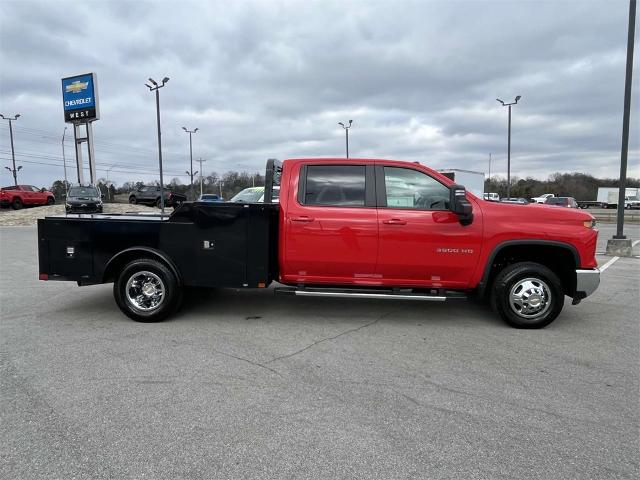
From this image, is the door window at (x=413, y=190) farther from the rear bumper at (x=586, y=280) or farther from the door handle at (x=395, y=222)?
the rear bumper at (x=586, y=280)

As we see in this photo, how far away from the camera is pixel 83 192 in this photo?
27719 mm

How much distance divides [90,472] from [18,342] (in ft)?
9.63

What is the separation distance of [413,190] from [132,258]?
3640 mm

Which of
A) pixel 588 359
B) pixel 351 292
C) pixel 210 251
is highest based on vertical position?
pixel 210 251

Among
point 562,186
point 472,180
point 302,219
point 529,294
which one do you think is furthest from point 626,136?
point 562,186

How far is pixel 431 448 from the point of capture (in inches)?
114

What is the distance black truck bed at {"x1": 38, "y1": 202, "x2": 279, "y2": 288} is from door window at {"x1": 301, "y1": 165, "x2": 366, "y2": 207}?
20.6 inches

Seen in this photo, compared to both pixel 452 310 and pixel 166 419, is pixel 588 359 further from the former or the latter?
pixel 166 419

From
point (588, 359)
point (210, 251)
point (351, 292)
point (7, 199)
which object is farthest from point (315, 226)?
point (7, 199)

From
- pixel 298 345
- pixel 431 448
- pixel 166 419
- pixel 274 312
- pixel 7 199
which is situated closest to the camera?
pixel 431 448

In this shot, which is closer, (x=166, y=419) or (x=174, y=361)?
(x=166, y=419)

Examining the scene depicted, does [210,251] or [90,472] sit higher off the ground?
[210,251]

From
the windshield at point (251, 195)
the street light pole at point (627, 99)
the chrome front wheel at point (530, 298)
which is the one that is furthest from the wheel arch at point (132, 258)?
the street light pole at point (627, 99)

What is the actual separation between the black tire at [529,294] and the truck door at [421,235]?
1.48 feet
